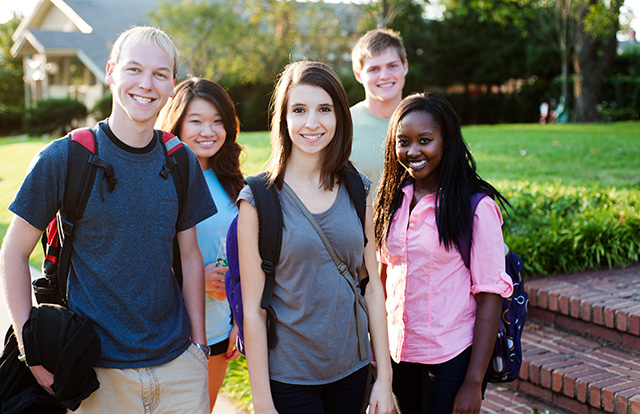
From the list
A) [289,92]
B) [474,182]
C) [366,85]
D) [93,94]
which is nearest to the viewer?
[289,92]

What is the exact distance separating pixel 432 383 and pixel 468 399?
18 cm

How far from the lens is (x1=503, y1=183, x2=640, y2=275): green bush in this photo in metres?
4.97

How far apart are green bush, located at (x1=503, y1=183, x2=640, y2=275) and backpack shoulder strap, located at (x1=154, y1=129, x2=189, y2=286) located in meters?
3.18

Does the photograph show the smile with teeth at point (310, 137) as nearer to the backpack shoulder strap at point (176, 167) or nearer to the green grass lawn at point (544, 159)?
the backpack shoulder strap at point (176, 167)

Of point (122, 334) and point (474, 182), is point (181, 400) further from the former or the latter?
point (474, 182)

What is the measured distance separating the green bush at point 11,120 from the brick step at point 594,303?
106 ft

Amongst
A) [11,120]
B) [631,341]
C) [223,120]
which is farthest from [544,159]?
[11,120]

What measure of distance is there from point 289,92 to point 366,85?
1.51 metres

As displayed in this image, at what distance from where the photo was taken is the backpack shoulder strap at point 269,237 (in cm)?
221

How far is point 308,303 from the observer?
226 cm

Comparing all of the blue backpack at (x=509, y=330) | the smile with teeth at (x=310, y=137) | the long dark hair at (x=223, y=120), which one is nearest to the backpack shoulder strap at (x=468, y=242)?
the blue backpack at (x=509, y=330)

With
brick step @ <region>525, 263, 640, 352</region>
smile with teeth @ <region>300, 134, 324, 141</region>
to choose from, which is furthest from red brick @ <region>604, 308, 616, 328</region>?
smile with teeth @ <region>300, 134, 324, 141</region>

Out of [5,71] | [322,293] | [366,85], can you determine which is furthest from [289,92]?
[5,71]

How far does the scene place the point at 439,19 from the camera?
105 ft
